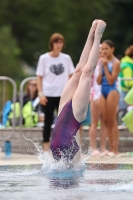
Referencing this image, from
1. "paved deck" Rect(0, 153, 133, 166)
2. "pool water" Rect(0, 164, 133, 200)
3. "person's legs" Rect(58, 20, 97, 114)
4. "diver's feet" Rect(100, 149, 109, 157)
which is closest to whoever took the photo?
"pool water" Rect(0, 164, 133, 200)

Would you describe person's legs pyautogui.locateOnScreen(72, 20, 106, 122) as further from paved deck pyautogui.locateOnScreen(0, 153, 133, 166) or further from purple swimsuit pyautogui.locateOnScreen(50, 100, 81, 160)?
paved deck pyautogui.locateOnScreen(0, 153, 133, 166)

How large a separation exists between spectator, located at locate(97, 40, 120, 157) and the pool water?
3323mm

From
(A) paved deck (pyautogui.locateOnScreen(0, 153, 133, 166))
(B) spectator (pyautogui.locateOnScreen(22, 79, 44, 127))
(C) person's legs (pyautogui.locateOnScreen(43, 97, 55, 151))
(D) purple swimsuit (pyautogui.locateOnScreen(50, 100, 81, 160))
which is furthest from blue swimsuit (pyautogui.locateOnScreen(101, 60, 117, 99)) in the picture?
(D) purple swimsuit (pyautogui.locateOnScreen(50, 100, 81, 160))

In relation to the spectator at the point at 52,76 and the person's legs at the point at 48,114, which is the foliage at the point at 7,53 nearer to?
the spectator at the point at 52,76

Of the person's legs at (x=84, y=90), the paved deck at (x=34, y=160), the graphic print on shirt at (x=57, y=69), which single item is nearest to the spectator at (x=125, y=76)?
the graphic print on shirt at (x=57, y=69)

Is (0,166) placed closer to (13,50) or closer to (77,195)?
(77,195)

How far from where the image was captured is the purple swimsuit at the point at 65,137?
9547mm

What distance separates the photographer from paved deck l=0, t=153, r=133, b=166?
1142 cm

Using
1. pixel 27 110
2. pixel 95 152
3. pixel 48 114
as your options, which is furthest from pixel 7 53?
pixel 95 152

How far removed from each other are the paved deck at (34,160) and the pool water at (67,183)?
35.0 inches

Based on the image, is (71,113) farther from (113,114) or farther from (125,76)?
(125,76)

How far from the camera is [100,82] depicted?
45.9 ft

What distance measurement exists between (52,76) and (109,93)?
108cm

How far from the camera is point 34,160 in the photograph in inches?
467
